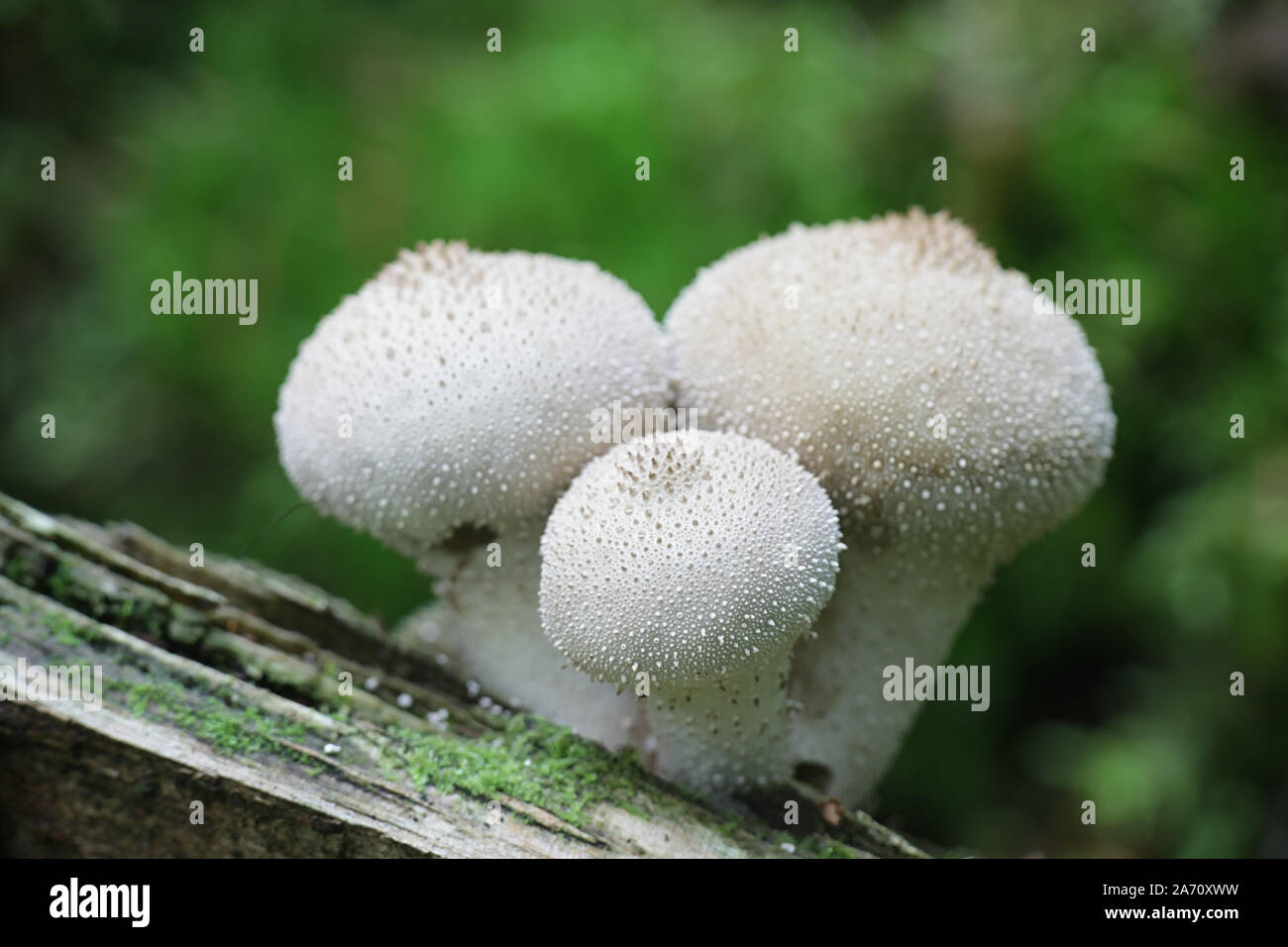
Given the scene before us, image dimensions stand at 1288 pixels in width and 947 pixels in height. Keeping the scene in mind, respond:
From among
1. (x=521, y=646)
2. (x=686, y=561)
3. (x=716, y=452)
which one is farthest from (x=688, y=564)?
(x=521, y=646)

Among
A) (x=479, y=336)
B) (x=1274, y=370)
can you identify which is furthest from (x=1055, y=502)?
(x=1274, y=370)

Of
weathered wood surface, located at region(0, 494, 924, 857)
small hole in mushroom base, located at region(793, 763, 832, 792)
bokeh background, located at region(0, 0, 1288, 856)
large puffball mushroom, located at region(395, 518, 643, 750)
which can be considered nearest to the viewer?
weathered wood surface, located at region(0, 494, 924, 857)

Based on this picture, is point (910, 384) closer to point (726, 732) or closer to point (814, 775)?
point (726, 732)

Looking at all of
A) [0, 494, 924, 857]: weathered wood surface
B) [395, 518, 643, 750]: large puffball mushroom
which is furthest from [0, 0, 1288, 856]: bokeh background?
[395, 518, 643, 750]: large puffball mushroom

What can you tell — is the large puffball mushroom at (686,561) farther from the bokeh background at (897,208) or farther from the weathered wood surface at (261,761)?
the bokeh background at (897,208)

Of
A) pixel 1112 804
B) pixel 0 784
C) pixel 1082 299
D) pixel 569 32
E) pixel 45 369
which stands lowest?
pixel 1112 804

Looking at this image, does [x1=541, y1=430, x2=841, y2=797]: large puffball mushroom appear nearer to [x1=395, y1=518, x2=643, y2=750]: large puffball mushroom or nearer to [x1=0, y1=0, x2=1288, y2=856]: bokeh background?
[x1=395, y1=518, x2=643, y2=750]: large puffball mushroom

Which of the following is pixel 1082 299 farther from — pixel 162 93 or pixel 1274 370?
pixel 162 93
